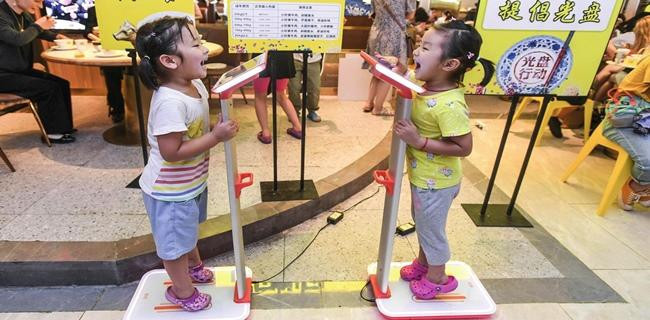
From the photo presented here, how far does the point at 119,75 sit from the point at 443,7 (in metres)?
5.26

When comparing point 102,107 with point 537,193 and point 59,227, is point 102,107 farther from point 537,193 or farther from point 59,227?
point 537,193

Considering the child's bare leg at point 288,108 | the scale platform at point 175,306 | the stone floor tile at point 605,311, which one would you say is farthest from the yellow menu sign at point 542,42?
the child's bare leg at point 288,108

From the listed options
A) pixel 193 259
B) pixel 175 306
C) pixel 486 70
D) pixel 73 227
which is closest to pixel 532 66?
pixel 486 70

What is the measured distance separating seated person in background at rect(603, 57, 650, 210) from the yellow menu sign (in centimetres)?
81

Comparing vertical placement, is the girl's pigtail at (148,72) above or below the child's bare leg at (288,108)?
above

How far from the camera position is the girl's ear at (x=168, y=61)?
148 cm

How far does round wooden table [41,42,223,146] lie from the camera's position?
2.99m

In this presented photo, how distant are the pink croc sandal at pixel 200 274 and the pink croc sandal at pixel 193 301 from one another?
0.15m

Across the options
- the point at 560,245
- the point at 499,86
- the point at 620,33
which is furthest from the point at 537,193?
the point at 620,33

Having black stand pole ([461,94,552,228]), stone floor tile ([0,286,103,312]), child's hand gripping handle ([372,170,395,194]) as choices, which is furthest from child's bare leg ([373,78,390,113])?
stone floor tile ([0,286,103,312])

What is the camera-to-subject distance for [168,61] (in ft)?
4.87

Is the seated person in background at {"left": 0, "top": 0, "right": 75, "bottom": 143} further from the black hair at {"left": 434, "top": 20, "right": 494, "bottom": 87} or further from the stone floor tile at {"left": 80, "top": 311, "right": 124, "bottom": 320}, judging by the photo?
the black hair at {"left": 434, "top": 20, "right": 494, "bottom": 87}

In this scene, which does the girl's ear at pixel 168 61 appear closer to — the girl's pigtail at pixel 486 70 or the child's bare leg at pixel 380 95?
the girl's pigtail at pixel 486 70

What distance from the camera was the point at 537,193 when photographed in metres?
3.23
